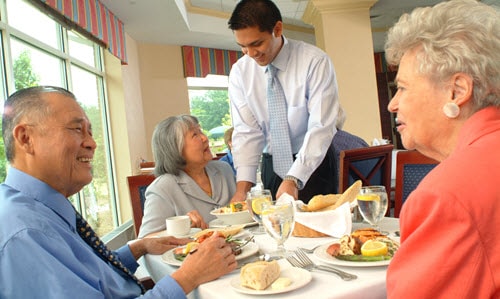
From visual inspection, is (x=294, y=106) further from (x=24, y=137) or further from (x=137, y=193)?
(x=24, y=137)

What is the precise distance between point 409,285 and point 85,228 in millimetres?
1004

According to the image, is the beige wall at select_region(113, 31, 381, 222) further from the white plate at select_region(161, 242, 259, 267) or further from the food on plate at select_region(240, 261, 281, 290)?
the food on plate at select_region(240, 261, 281, 290)

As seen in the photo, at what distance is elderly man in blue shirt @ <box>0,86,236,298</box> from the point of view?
3.04 feet

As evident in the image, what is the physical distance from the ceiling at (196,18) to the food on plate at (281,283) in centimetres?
474

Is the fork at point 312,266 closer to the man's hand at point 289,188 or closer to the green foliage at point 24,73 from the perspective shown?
the man's hand at point 289,188

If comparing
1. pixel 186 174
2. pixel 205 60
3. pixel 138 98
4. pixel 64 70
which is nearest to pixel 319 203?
pixel 186 174

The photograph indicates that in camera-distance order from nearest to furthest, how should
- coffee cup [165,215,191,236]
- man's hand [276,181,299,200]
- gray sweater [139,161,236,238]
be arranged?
1. coffee cup [165,215,191,236]
2. man's hand [276,181,299,200]
3. gray sweater [139,161,236,238]

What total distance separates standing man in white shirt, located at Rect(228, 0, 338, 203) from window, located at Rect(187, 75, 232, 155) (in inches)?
224

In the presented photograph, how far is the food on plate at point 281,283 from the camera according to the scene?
89 centimetres

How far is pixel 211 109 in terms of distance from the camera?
27.4ft

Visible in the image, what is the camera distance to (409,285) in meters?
0.65

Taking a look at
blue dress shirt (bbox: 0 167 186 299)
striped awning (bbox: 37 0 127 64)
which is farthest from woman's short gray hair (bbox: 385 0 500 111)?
striped awning (bbox: 37 0 127 64)

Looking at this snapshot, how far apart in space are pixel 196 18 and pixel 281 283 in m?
6.61

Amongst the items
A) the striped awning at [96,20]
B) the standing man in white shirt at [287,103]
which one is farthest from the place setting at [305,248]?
the striped awning at [96,20]
